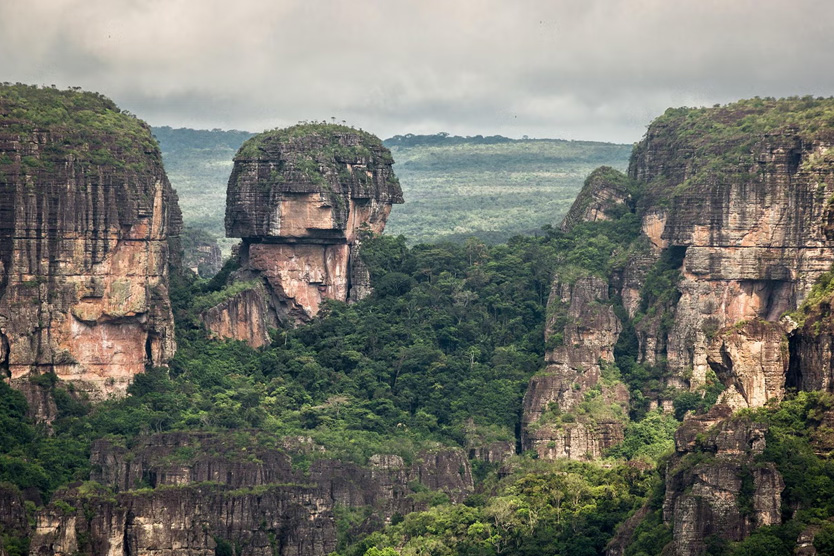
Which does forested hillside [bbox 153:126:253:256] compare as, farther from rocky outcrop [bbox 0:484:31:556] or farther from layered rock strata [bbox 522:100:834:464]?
rocky outcrop [bbox 0:484:31:556]

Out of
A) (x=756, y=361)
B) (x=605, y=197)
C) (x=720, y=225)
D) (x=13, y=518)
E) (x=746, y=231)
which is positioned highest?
(x=605, y=197)

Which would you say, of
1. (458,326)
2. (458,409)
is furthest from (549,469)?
(458,326)

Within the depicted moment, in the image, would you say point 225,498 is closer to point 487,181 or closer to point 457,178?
point 487,181

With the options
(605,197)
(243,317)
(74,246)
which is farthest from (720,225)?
(74,246)

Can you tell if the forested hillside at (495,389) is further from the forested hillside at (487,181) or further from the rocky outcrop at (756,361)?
the forested hillside at (487,181)

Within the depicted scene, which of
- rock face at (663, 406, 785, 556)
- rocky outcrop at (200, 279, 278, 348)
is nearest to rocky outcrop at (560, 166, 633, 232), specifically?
rocky outcrop at (200, 279, 278, 348)

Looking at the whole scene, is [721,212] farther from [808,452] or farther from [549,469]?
[808,452]

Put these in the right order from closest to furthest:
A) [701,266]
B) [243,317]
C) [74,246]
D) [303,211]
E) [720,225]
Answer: [74,246]
[720,225]
[701,266]
[243,317]
[303,211]
